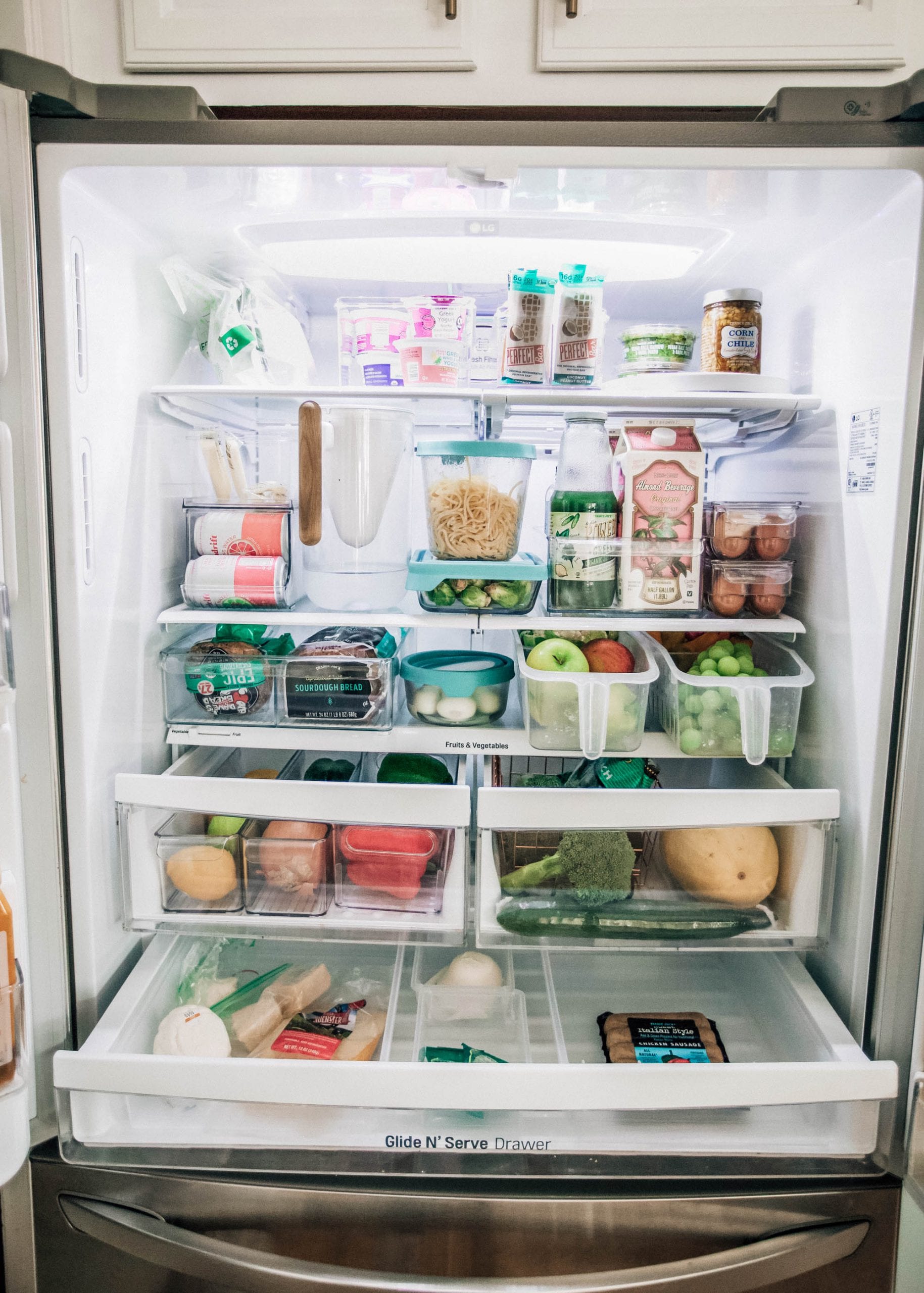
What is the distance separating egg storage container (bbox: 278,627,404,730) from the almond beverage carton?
406 millimetres

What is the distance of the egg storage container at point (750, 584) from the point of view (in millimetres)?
1215

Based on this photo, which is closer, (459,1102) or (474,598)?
(459,1102)

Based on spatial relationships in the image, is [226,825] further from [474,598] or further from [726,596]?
[726,596]

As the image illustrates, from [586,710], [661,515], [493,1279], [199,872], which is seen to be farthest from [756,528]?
[493,1279]

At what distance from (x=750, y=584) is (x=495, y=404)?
476 millimetres

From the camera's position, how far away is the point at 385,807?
44.9 inches

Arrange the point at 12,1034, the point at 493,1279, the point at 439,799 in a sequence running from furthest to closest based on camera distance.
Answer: the point at 439,799 → the point at 493,1279 → the point at 12,1034

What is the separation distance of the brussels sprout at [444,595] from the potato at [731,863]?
494 mm

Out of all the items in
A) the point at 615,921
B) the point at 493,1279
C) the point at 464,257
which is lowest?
the point at 493,1279

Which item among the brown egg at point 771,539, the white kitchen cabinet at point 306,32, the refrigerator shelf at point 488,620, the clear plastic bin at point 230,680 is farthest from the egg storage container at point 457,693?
the white kitchen cabinet at point 306,32

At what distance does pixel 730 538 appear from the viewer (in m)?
1.21

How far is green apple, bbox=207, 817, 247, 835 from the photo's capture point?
124 cm

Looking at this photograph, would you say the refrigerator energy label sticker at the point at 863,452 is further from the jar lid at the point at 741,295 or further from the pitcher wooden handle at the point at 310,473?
the pitcher wooden handle at the point at 310,473

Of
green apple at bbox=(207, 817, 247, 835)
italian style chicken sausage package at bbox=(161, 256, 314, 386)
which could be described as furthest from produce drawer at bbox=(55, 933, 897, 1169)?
italian style chicken sausage package at bbox=(161, 256, 314, 386)
